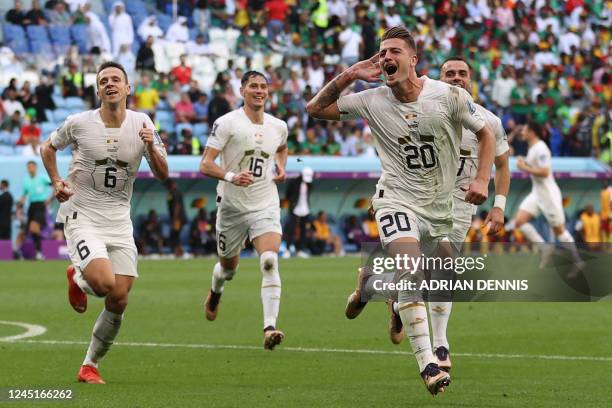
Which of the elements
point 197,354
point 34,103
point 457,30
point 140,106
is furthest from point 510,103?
point 197,354

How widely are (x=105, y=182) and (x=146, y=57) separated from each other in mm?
23434

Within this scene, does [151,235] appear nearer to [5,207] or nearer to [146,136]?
[5,207]

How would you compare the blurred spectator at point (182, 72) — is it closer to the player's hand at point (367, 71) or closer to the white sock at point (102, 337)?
the white sock at point (102, 337)

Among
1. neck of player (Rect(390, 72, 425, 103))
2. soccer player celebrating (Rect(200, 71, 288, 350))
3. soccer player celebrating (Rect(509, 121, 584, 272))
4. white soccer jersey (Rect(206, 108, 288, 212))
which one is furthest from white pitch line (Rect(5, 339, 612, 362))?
soccer player celebrating (Rect(509, 121, 584, 272))

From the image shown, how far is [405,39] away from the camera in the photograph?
10.2 meters

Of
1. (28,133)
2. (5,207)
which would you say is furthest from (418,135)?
(28,133)

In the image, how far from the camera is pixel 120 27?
35281 millimetres

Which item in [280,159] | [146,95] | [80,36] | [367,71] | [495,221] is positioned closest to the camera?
[367,71]

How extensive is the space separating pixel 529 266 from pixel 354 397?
15.8m

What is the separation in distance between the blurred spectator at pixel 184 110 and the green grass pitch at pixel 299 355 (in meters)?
12.4

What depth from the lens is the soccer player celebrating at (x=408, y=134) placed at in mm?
10211

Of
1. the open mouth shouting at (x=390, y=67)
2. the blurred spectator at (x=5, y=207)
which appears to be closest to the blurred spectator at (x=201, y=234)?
the blurred spectator at (x=5, y=207)

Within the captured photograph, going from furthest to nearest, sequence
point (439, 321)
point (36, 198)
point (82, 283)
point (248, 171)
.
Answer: point (36, 198) < point (248, 171) < point (439, 321) < point (82, 283)

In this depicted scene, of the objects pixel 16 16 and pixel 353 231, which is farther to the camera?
pixel 353 231
